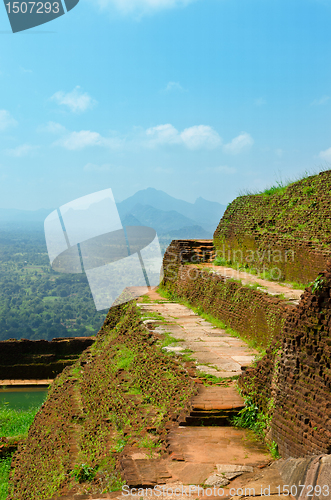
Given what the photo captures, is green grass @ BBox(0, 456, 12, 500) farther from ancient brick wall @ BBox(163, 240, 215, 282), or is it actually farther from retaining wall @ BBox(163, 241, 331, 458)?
ancient brick wall @ BBox(163, 240, 215, 282)

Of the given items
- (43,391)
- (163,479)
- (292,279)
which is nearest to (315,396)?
(163,479)

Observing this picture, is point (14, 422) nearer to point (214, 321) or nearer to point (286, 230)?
point (214, 321)

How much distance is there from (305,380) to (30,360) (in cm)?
1688

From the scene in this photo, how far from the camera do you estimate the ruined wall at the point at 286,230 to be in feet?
25.5

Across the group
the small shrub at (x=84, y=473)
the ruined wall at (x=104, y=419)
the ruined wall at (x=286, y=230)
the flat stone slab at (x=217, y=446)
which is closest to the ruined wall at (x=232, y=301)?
the ruined wall at (x=286, y=230)

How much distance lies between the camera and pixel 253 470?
11.8 ft

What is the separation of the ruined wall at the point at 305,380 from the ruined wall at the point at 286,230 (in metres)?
3.53

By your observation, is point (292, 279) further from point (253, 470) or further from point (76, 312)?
point (76, 312)

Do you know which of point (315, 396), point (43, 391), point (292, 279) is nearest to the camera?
point (315, 396)

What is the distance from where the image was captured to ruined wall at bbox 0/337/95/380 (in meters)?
18.0

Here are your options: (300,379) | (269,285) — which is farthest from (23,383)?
(300,379)

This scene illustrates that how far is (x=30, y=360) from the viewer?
18.3m

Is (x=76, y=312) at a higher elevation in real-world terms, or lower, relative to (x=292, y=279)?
lower

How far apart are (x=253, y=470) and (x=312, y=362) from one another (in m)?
1.13
